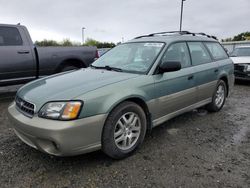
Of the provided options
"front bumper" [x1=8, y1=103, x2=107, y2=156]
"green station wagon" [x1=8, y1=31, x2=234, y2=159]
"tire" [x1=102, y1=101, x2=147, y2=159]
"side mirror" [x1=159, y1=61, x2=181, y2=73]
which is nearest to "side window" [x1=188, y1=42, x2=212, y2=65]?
"green station wagon" [x1=8, y1=31, x2=234, y2=159]

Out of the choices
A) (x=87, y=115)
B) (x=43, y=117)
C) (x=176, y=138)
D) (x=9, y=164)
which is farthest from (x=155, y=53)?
(x=9, y=164)

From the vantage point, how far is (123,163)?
2.88 m

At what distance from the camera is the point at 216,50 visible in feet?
16.4

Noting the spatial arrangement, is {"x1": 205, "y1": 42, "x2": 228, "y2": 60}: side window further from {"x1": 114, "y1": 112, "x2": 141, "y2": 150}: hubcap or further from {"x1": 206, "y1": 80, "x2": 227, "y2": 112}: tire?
{"x1": 114, "y1": 112, "x2": 141, "y2": 150}: hubcap

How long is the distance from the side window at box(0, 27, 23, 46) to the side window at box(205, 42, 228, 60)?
4.39 metres

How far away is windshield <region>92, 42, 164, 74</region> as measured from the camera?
3.42 m

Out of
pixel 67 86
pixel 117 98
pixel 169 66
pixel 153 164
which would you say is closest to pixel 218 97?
pixel 169 66

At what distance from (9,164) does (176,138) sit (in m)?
2.35

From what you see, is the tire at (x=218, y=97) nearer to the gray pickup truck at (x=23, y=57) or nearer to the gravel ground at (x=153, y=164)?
the gravel ground at (x=153, y=164)

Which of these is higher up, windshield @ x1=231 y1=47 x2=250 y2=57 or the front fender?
windshield @ x1=231 y1=47 x2=250 y2=57

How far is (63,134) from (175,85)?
1918 millimetres

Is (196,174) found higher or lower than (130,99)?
lower

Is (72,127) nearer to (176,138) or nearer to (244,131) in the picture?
(176,138)

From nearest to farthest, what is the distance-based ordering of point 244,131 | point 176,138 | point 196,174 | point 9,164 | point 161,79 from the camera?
point 196,174
point 9,164
point 161,79
point 176,138
point 244,131
